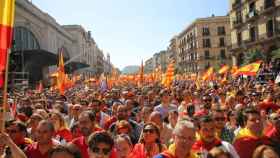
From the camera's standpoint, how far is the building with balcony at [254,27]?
135ft

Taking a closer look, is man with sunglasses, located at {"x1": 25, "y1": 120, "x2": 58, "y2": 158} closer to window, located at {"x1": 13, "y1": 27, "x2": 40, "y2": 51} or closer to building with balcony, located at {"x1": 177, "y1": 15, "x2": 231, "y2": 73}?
window, located at {"x1": 13, "y1": 27, "x2": 40, "y2": 51}

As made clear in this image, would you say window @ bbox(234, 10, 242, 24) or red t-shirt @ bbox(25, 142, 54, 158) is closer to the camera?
red t-shirt @ bbox(25, 142, 54, 158)

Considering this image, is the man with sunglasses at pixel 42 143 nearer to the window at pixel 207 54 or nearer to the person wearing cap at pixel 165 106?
the person wearing cap at pixel 165 106

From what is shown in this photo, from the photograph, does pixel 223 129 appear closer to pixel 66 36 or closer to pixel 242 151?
pixel 242 151

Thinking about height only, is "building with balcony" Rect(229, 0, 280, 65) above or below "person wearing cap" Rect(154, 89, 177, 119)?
above

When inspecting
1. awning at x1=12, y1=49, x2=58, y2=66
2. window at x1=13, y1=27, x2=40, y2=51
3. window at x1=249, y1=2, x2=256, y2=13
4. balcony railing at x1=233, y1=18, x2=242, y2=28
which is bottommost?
awning at x1=12, y1=49, x2=58, y2=66

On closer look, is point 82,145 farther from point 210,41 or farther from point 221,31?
point 210,41

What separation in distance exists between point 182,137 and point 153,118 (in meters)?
2.29

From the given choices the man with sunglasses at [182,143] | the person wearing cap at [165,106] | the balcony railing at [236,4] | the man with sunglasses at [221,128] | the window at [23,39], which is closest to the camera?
the man with sunglasses at [182,143]

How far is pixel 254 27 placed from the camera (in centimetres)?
4606

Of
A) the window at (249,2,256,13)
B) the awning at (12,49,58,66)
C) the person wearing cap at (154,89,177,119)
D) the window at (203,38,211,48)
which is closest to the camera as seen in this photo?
the person wearing cap at (154,89,177,119)

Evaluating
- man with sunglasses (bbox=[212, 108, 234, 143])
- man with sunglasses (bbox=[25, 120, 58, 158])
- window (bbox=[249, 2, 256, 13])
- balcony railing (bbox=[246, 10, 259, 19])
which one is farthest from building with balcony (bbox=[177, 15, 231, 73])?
man with sunglasses (bbox=[25, 120, 58, 158])

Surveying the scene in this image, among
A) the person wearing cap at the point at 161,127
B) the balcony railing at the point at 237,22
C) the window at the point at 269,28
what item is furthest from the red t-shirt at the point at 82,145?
the balcony railing at the point at 237,22

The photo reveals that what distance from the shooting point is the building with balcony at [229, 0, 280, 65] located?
135ft
